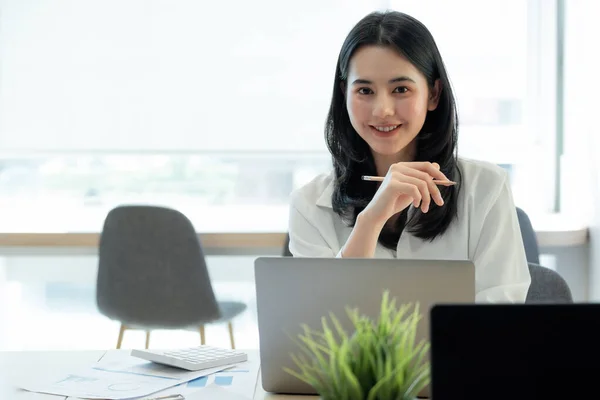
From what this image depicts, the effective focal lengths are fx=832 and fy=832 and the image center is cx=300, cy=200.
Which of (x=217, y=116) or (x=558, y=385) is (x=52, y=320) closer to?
(x=217, y=116)

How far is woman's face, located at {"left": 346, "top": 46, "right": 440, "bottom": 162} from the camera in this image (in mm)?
1914

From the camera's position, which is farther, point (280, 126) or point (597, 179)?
point (280, 126)

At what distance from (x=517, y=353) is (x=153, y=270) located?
85.0 inches

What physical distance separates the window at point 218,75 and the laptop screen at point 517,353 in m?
2.77

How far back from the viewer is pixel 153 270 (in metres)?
2.89

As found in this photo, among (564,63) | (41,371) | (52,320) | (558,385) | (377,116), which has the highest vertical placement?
(564,63)

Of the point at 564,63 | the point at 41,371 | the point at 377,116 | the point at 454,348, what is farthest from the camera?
the point at 564,63

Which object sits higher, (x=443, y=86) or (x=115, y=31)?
(x=115, y=31)

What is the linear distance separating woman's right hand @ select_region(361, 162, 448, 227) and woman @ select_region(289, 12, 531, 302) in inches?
1.2

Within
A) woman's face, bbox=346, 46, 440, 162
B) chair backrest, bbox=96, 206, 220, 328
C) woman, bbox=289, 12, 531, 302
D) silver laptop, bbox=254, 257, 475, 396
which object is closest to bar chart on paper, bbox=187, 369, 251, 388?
silver laptop, bbox=254, 257, 475, 396

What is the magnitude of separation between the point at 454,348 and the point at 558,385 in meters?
0.12

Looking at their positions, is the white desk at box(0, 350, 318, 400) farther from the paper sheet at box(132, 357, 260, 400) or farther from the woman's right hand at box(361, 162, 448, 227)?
the woman's right hand at box(361, 162, 448, 227)

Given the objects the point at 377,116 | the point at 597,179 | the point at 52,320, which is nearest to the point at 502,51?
the point at 597,179

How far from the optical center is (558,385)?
86cm
